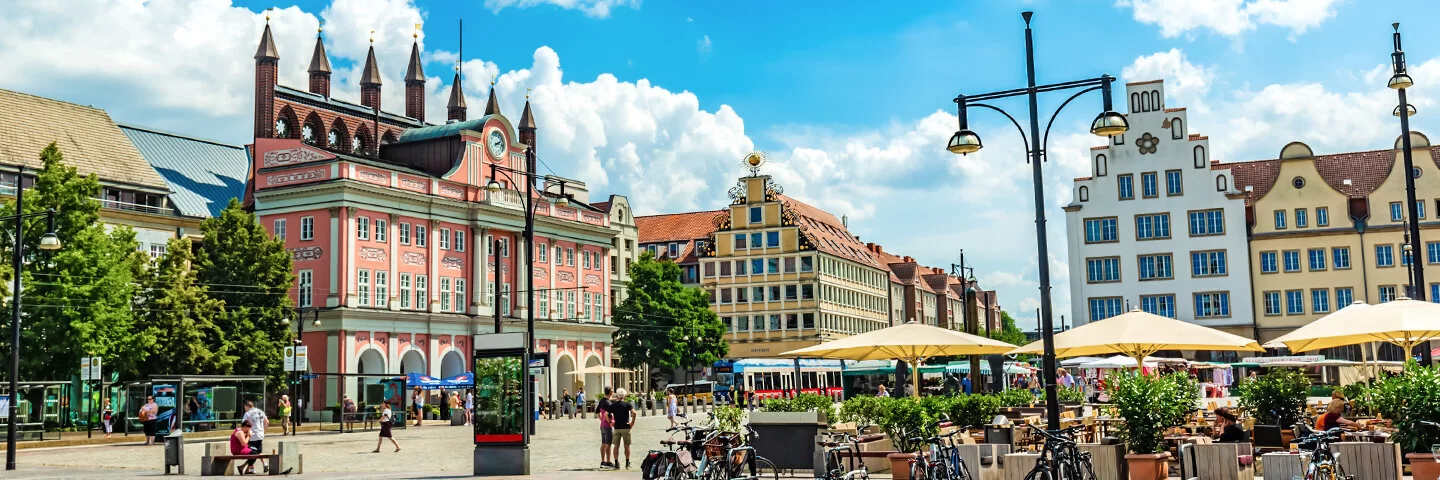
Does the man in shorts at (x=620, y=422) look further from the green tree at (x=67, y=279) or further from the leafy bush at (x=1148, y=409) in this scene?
the green tree at (x=67, y=279)

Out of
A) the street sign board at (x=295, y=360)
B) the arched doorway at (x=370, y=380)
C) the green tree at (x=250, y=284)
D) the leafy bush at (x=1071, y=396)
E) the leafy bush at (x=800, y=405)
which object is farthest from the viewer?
the arched doorway at (x=370, y=380)

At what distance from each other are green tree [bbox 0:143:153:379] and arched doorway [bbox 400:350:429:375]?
2333cm

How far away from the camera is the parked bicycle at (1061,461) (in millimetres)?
13688

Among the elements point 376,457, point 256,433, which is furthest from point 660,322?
point 256,433

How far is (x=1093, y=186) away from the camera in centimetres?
6950

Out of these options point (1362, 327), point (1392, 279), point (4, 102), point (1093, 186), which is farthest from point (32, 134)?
point (1392, 279)

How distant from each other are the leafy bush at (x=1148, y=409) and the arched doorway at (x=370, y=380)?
144ft

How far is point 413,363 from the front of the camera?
68375mm

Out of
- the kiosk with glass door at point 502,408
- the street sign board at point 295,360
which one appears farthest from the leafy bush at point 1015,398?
the street sign board at point 295,360

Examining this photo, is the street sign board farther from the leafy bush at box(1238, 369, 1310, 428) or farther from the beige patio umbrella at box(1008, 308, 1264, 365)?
the leafy bush at box(1238, 369, 1310, 428)

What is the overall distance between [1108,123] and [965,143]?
1829 millimetres

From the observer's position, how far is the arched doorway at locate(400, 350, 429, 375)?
68188mm

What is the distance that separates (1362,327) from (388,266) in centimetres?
5156

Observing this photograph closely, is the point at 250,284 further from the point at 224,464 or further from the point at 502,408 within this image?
the point at 502,408
